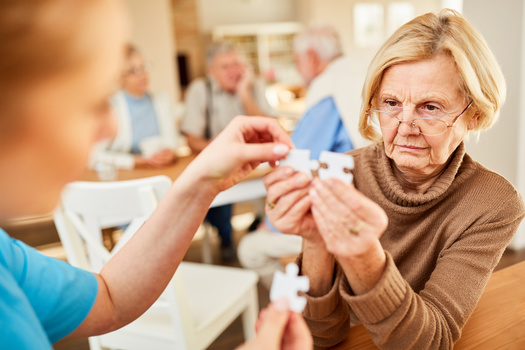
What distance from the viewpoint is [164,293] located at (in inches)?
67.1

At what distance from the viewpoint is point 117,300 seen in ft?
3.30

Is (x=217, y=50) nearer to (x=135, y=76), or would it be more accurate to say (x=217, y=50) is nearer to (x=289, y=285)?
(x=135, y=76)

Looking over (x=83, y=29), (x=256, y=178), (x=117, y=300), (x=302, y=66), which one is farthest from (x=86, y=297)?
(x=302, y=66)

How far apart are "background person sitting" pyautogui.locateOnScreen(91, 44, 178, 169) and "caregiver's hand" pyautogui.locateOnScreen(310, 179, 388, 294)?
2213 millimetres

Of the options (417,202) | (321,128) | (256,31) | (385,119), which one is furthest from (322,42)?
(256,31)

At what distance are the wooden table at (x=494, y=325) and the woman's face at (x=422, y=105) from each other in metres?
0.35

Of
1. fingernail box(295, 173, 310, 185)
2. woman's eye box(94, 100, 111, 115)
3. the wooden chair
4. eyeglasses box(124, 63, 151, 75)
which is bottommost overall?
the wooden chair

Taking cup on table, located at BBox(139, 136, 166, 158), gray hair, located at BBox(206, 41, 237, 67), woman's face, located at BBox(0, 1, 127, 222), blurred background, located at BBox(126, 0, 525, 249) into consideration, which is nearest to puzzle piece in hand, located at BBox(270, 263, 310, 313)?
woman's face, located at BBox(0, 1, 127, 222)

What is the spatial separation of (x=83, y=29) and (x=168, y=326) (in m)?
1.45

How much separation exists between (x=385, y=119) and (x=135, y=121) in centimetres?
255

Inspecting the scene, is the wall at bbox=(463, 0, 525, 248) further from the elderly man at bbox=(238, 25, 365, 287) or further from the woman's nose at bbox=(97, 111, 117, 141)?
the woman's nose at bbox=(97, 111, 117, 141)

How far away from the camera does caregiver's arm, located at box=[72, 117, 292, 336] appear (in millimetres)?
955

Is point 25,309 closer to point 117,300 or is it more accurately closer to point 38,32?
point 117,300

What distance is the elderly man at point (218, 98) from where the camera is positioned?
11.5 feet
